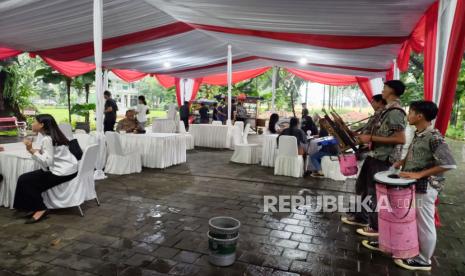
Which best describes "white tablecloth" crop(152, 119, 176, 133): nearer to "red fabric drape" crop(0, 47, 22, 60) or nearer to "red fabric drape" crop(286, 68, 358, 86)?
"red fabric drape" crop(0, 47, 22, 60)

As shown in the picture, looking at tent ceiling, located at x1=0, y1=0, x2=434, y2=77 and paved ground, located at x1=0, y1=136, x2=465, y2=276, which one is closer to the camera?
paved ground, located at x1=0, y1=136, x2=465, y2=276

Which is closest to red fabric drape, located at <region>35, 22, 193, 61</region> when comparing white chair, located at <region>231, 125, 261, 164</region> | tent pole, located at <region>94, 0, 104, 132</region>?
tent pole, located at <region>94, 0, 104, 132</region>

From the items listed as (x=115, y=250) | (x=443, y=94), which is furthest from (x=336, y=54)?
(x=115, y=250)

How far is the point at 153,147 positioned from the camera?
5.98m

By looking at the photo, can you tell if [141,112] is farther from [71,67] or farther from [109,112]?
[71,67]

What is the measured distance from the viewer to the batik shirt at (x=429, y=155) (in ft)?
7.30

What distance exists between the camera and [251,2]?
3633mm

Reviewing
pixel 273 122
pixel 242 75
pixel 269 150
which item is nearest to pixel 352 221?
pixel 269 150

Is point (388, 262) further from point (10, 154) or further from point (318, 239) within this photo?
point (10, 154)

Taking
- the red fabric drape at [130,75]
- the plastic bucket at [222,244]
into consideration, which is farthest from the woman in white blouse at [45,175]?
the red fabric drape at [130,75]

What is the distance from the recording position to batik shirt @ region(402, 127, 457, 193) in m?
2.22

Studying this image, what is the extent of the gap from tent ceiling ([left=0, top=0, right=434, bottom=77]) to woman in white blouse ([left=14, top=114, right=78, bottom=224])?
2.28 metres

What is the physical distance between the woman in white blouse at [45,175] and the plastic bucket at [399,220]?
3198mm

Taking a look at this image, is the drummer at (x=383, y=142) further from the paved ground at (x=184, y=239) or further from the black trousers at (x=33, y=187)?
the black trousers at (x=33, y=187)
